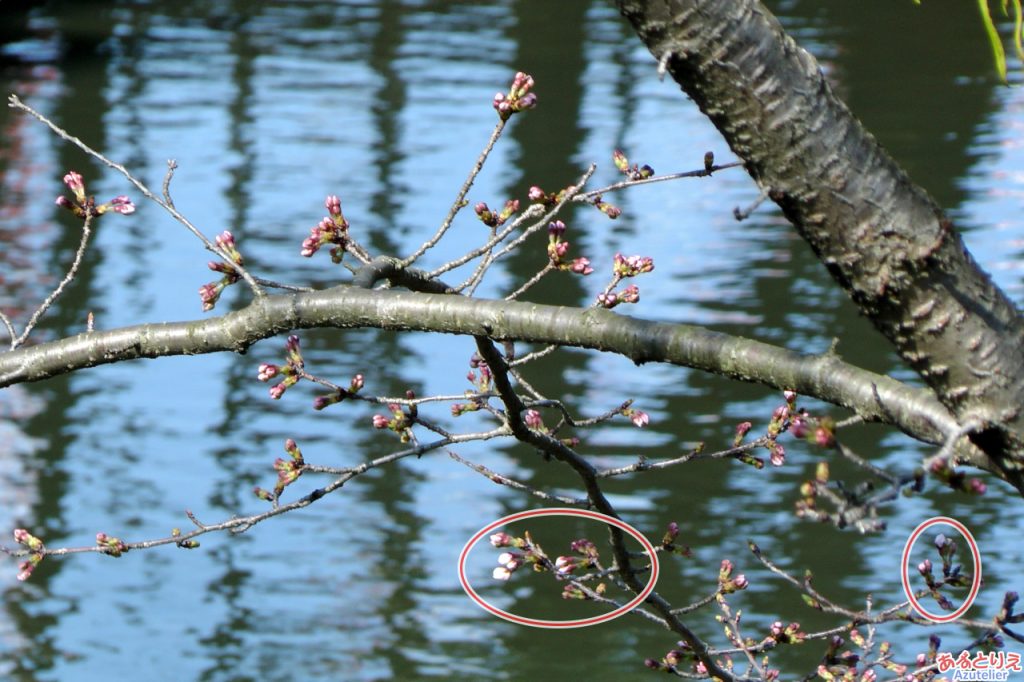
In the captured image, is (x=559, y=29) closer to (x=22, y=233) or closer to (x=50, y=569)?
(x=22, y=233)

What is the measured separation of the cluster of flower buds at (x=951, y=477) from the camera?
1.14 meters

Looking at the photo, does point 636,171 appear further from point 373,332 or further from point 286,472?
point 373,332

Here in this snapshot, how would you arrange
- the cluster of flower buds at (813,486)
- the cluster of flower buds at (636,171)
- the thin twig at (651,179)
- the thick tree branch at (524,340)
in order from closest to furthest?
the cluster of flower buds at (813,486), the thick tree branch at (524,340), the thin twig at (651,179), the cluster of flower buds at (636,171)

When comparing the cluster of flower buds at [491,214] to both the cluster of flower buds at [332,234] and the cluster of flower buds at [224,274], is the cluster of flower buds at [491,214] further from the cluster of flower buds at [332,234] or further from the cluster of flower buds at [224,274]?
the cluster of flower buds at [224,274]

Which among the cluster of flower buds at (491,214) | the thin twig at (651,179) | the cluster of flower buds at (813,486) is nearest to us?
the cluster of flower buds at (813,486)

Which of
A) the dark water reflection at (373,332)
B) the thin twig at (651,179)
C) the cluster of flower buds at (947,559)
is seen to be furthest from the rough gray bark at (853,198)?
the dark water reflection at (373,332)

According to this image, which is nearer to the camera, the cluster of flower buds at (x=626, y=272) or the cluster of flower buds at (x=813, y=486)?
the cluster of flower buds at (x=813, y=486)

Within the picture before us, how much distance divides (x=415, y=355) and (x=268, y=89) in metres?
4.76

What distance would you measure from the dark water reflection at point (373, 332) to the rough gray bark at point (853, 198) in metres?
3.12

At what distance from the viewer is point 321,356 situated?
6379mm

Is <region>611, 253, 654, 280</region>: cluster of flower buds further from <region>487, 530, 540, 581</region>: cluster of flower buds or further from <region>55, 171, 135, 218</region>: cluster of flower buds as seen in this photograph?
<region>55, 171, 135, 218</region>: cluster of flower buds

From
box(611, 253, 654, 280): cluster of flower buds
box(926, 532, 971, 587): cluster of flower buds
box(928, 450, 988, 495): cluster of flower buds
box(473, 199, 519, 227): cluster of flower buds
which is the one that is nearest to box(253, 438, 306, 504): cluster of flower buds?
box(473, 199, 519, 227): cluster of flower buds

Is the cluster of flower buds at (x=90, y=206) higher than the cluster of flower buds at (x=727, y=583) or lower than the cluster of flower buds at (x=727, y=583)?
higher

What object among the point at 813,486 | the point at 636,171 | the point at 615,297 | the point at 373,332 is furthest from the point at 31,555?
the point at 373,332
